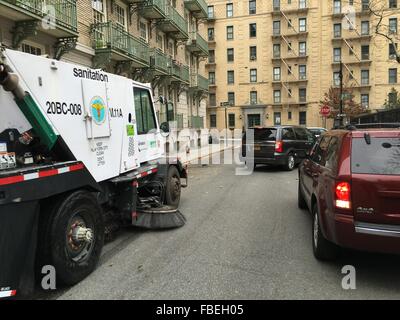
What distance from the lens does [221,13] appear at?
58031 mm

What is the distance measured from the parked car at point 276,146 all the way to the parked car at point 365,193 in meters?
10.4

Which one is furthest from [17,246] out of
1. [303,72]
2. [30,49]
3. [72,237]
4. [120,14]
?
[303,72]

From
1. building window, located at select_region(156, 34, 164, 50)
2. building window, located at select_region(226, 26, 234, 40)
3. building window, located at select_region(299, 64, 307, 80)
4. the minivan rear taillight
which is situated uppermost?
Result: building window, located at select_region(226, 26, 234, 40)

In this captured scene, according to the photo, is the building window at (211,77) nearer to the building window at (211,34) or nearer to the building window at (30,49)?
the building window at (211,34)

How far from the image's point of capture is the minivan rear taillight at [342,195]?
4.21 m

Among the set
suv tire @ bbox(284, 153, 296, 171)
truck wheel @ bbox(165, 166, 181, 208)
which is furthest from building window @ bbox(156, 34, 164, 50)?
truck wheel @ bbox(165, 166, 181, 208)

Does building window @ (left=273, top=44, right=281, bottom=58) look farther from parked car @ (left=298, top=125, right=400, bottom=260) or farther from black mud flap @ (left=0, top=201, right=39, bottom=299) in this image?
black mud flap @ (left=0, top=201, right=39, bottom=299)

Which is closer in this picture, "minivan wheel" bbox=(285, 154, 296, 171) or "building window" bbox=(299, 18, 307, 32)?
"minivan wheel" bbox=(285, 154, 296, 171)

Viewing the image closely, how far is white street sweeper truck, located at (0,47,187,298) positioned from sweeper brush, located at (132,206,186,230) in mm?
18

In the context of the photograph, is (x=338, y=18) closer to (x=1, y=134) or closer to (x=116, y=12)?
(x=116, y=12)

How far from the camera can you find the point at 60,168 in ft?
13.8

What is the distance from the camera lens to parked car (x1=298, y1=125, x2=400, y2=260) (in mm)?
4055

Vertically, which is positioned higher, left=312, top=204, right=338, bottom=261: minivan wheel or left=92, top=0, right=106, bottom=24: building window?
left=92, top=0, right=106, bottom=24: building window
